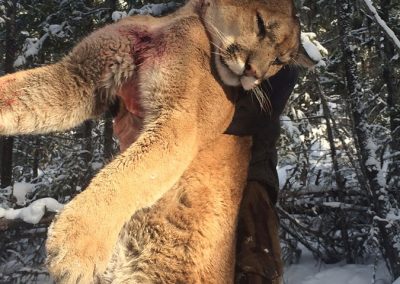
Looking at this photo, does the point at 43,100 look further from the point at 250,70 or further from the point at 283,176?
the point at 283,176

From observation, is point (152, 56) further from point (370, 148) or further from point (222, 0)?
point (370, 148)

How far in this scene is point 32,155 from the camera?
16.4 meters

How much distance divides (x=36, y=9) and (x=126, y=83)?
32.5 feet

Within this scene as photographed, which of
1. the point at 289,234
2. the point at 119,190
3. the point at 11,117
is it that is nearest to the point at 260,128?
the point at 119,190

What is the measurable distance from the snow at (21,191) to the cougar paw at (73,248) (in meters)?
7.29

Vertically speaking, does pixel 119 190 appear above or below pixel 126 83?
Answer: below

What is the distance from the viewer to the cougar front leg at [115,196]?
1.70 meters

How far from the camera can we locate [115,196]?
1.79 meters

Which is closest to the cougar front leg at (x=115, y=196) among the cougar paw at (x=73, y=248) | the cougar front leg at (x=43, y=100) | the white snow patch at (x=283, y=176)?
the cougar paw at (x=73, y=248)

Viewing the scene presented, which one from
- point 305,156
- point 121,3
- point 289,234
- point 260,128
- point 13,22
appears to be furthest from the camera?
point 13,22

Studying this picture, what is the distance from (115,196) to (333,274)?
6693 mm

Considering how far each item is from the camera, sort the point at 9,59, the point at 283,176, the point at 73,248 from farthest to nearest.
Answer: the point at 9,59
the point at 283,176
the point at 73,248

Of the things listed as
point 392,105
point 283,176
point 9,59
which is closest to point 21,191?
point 283,176

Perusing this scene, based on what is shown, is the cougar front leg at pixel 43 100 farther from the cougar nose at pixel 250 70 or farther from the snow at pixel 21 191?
the snow at pixel 21 191
